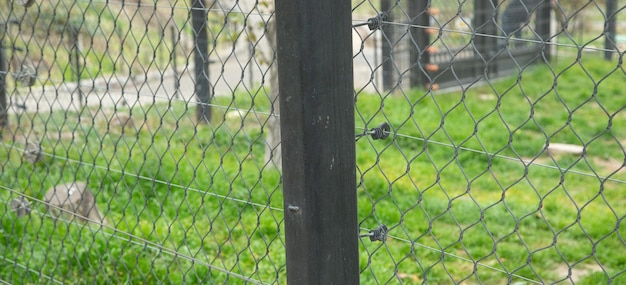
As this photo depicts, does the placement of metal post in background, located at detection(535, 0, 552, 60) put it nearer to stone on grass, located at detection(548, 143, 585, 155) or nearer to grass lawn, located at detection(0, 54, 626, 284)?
grass lawn, located at detection(0, 54, 626, 284)

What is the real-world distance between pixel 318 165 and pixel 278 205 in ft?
10.7

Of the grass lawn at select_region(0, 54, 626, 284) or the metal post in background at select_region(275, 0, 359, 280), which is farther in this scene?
the grass lawn at select_region(0, 54, 626, 284)

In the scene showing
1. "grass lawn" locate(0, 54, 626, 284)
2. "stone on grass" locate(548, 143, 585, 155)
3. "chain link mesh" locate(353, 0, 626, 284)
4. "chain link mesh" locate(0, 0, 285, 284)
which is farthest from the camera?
"stone on grass" locate(548, 143, 585, 155)

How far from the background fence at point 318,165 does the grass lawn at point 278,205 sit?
2 centimetres

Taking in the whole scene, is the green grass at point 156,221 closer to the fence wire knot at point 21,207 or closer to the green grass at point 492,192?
the fence wire knot at point 21,207

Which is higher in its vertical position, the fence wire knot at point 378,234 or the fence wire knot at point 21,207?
the fence wire knot at point 378,234

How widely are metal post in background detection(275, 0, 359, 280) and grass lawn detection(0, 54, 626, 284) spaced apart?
0.28 meters

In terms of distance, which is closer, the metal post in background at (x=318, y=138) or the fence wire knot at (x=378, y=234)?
the metal post in background at (x=318, y=138)

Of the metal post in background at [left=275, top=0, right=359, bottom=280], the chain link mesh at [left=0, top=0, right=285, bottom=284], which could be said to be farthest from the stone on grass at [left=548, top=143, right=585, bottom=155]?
the metal post in background at [left=275, top=0, right=359, bottom=280]

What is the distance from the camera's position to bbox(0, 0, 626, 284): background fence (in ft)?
6.20

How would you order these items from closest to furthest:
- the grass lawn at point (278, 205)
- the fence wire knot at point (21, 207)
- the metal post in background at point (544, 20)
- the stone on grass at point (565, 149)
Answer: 1. the grass lawn at point (278, 205)
2. the fence wire knot at point (21, 207)
3. the stone on grass at point (565, 149)
4. the metal post in background at point (544, 20)

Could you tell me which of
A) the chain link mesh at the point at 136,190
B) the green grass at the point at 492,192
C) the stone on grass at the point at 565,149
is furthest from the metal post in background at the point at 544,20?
the chain link mesh at the point at 136,190

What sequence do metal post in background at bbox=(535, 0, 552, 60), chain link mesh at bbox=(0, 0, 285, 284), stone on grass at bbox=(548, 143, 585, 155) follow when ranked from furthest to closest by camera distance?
metal post in background at bbox=(535, 0, 552, 60), stone on grass at bbox=(548, 143, 585, 155), chain link mesh at bbox=(0, 0, 285, 284)

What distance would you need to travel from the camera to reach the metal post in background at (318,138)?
1.82 metres
